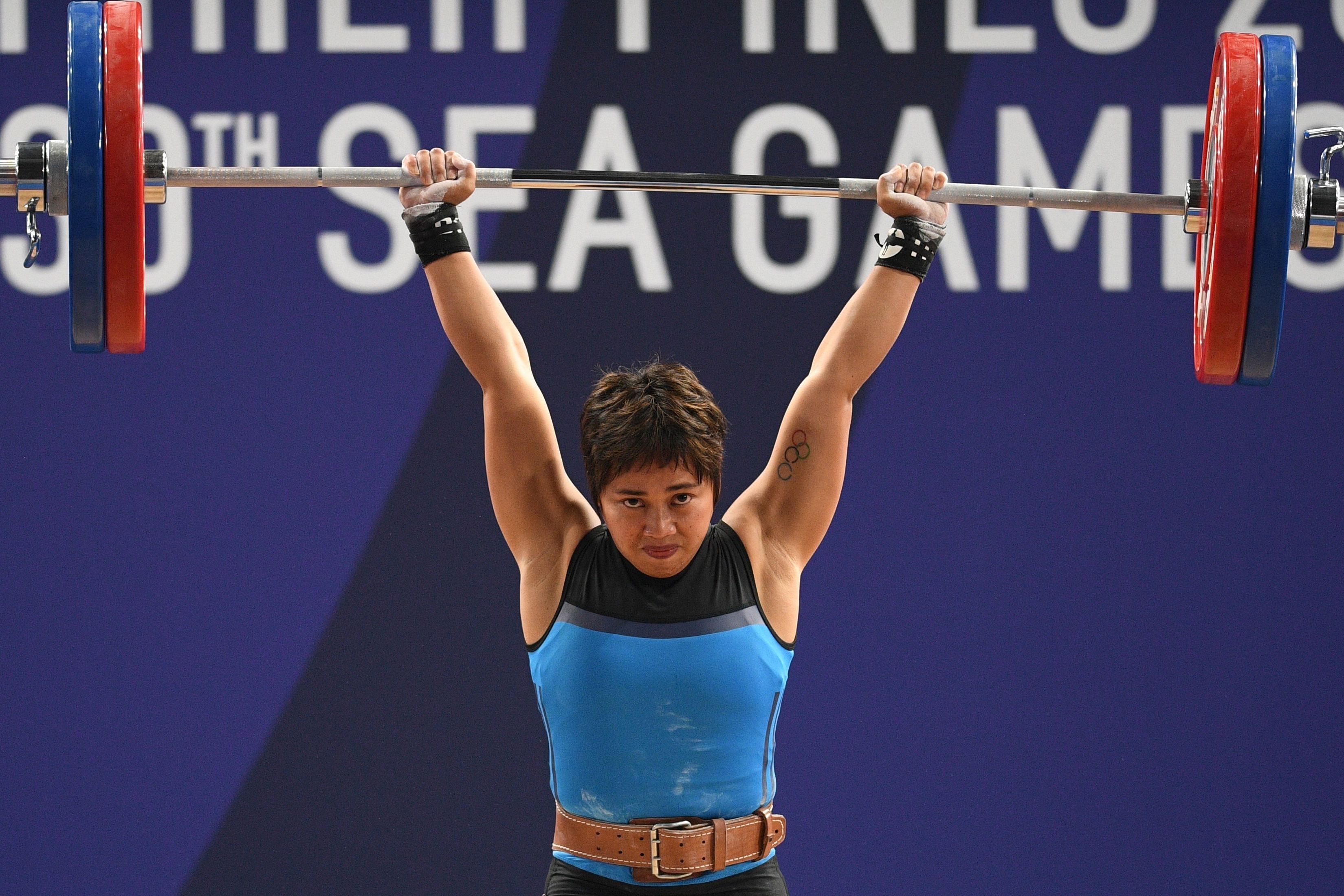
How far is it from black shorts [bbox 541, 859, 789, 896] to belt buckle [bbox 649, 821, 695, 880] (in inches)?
1.0

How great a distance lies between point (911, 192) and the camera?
98.0 inches

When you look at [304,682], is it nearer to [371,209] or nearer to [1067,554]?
[371,209]

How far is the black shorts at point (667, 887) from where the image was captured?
2.20 meters

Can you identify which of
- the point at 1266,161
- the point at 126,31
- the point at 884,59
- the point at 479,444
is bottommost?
the point at 479,444

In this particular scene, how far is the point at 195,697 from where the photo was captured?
3527 millimetres

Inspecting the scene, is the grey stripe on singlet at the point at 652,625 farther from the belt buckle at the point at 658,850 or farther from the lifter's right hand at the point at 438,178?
the lifter's right hand at the point at 438,178

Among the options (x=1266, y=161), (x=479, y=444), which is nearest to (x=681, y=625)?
(x=1266, y=161)

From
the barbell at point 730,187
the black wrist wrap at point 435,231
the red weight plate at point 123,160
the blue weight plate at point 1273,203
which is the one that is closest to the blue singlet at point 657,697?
the black wrist wrap at point 435,231

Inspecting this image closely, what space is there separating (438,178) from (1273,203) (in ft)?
4.38

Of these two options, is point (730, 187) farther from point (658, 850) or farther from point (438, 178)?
point (658, 850)

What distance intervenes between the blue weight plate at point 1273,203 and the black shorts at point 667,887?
1151 mm

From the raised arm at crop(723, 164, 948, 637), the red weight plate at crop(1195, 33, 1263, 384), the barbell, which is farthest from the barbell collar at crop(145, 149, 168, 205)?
the red weight plate at crop(1195, 33, 1263, 384)

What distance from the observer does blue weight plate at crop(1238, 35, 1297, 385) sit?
2334mm

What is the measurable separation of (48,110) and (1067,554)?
2.65 m
